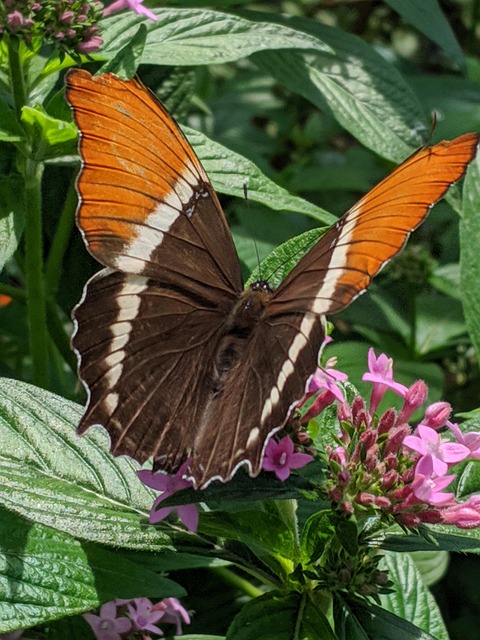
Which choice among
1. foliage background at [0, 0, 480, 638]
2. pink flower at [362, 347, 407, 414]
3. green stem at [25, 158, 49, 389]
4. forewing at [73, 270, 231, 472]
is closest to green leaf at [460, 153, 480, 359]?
foliage background at [0, 0, 480, 638]

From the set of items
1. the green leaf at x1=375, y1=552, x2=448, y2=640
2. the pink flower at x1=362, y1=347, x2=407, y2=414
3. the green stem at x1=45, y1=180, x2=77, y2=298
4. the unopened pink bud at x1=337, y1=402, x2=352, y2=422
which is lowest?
the green leaf at x1=375, y1=552, x2=448, y2=640

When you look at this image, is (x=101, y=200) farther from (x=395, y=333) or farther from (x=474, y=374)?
(x=474, y=374)

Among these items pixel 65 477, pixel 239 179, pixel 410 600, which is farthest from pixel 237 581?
pixel 239 179

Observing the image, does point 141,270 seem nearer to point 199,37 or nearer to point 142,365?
point 142,365

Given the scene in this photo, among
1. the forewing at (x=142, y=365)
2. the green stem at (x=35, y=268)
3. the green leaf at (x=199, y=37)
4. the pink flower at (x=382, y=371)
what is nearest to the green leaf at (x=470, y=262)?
the green leaf at (x=199, y=37)

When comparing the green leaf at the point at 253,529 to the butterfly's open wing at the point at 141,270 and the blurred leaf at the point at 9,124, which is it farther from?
the blurred leaf at the point at 9,124

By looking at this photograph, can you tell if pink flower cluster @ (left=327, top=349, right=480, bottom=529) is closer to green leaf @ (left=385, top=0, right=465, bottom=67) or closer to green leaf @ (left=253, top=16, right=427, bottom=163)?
green leaf @ (left=253, top=16, right=427, bottom=163)
